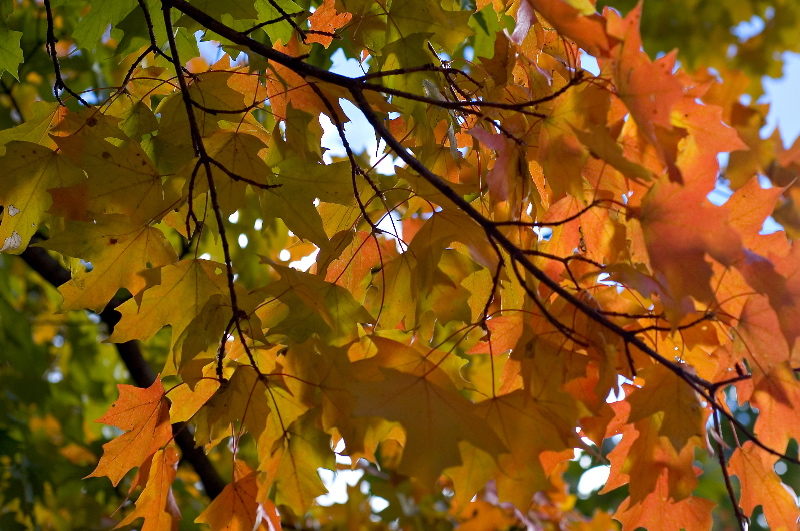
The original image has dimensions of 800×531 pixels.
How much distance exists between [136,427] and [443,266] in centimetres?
48

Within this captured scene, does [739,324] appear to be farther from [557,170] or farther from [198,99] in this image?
[198,99]

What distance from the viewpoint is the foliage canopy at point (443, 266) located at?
72cm

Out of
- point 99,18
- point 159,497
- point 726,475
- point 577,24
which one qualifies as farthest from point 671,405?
point 99,18

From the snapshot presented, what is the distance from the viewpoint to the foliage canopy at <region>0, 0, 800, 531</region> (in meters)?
0.72

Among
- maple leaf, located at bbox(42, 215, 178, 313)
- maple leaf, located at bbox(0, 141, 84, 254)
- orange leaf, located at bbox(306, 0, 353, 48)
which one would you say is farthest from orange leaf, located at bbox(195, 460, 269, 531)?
orange leaf, located at bbox(306, 0, 353, 48)

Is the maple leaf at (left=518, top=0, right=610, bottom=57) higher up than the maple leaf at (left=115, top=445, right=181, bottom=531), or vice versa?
the maple leaf at (left=518, top=0, right=610, bottom=57)

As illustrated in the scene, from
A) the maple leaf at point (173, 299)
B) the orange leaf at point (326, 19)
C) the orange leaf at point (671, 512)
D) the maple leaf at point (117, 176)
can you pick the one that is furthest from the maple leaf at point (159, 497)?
the orange leaf at point (326, 19)

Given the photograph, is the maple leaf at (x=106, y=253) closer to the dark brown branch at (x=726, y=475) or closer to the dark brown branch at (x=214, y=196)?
the dark brown branch at (x=214, y=196)

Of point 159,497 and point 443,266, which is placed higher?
point 443,266

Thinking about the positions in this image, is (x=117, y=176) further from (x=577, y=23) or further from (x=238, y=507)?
(x=577, y=23)

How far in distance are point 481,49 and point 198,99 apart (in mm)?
633

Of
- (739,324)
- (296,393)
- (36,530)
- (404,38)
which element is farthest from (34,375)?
(739,324)

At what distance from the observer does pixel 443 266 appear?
969 mm

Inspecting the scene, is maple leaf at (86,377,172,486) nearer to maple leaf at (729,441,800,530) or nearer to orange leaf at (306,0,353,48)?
orange leaf at (306,0,353,48)
